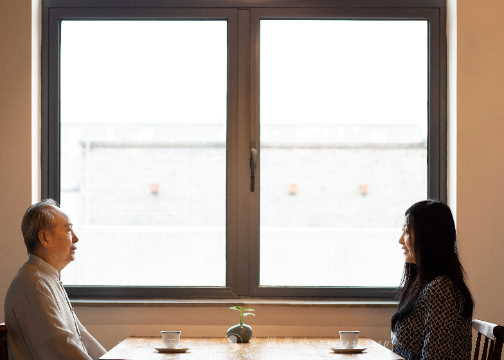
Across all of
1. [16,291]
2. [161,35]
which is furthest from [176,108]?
[16,291]

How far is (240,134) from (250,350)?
1.19m

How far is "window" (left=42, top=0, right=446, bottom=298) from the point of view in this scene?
9.96 ft

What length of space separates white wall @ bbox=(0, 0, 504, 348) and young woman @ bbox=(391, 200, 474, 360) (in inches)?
23.6

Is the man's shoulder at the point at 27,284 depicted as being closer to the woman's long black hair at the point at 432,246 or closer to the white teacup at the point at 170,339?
the white teacup at the point at 170,339

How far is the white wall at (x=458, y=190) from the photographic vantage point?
2848 mm

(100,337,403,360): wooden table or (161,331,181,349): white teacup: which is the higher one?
(161,331,181,349): white teacup

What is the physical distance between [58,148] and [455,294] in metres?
2.17

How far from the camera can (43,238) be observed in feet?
7.65

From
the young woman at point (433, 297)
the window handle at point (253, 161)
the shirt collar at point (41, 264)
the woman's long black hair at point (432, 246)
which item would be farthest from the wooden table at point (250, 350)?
the window handle at point (253, 161)

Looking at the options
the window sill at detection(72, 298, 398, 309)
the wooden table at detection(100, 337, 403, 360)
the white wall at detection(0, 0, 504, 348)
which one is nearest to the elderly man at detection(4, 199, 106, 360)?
the wooden table at detection(100, 337, 403, 360)

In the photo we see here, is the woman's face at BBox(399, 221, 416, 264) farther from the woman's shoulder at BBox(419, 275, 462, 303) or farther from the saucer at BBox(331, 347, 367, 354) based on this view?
the saucer at BBox(331, 347, 367, 354)

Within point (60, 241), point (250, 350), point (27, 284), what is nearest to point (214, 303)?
point (250, 350)

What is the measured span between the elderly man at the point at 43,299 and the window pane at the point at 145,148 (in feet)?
2.11

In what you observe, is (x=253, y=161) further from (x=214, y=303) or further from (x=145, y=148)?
(x=214, y=303)
